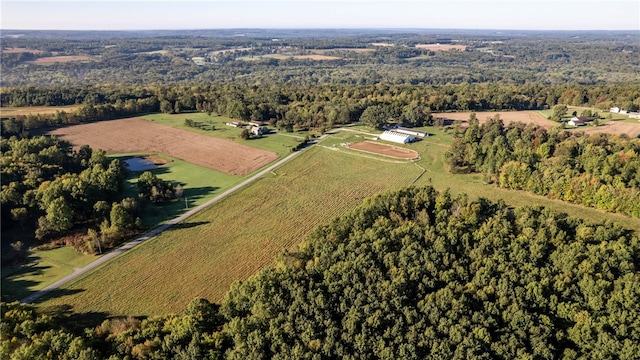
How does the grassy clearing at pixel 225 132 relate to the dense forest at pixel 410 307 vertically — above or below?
above

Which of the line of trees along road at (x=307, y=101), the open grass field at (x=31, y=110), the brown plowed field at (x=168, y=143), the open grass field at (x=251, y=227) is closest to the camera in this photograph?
the open grass field at (x=251, y=227)

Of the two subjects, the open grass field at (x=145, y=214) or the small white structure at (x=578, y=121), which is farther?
the small white structure at (x=578, y=121)

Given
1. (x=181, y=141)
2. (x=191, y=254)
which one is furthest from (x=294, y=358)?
(x=181, y=141)

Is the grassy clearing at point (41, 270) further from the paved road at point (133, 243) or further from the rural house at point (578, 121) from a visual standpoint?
the rural house at point (578, 121)

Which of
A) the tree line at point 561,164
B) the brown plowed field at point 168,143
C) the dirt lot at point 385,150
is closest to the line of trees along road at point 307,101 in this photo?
the brown plowed field at point 168,143

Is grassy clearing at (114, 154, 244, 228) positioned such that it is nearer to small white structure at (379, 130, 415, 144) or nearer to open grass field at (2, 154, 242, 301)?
open grass field at (2, 154, 242, 301)

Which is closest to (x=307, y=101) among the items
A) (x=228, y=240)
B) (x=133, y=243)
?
(x=228, y=240)

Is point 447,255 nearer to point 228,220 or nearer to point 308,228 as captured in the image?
point 308,228
